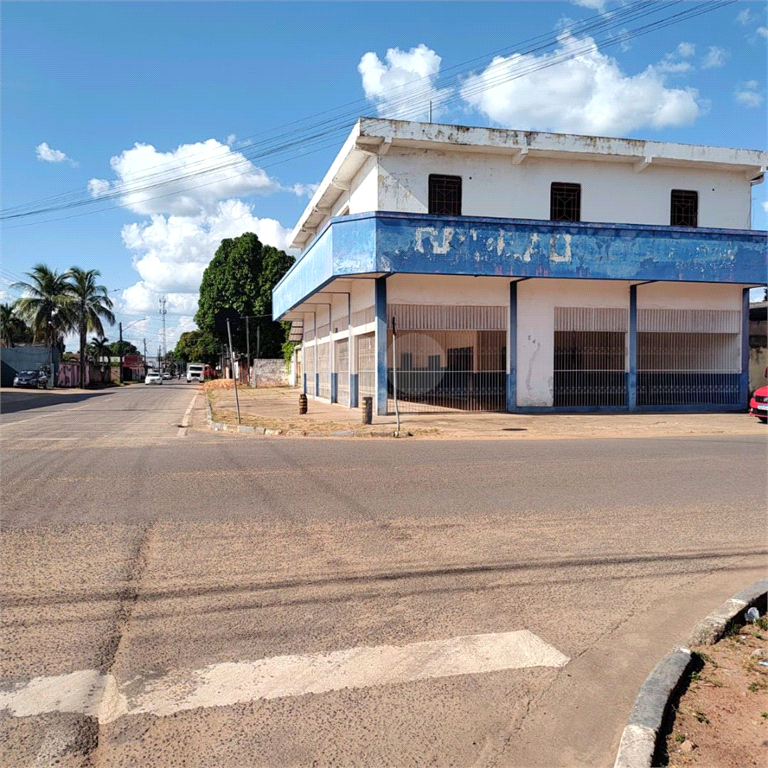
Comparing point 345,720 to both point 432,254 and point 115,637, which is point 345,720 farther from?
point 432,254

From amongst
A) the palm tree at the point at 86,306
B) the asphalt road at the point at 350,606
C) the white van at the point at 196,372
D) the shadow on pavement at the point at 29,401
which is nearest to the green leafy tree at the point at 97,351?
the white van at the point at 196,372

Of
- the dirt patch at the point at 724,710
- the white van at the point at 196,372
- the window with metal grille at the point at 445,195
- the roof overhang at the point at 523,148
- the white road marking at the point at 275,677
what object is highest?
the roof overhang at the point at 523,148

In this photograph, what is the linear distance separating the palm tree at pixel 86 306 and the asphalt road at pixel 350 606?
4483cm

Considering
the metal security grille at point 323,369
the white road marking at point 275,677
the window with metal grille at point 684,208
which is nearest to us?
the white road marking at point 275,677

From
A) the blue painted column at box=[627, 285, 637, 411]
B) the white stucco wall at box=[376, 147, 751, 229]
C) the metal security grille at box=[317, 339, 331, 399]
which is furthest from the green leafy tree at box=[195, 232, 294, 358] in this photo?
the blue painted column at box=[627, 285, 637, 411]

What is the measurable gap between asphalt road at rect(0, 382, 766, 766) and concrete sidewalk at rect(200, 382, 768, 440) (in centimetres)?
580

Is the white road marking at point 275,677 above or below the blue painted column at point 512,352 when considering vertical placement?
below

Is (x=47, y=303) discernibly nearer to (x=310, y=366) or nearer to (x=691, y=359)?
(x=310, y=366)

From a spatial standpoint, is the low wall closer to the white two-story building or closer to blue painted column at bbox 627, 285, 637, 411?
the white two-story building

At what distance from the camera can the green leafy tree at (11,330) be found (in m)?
62.6

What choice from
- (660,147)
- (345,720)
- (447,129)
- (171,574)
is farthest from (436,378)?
(345,720)

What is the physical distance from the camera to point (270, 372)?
52781 millimetres

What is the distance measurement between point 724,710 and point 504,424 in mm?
14081

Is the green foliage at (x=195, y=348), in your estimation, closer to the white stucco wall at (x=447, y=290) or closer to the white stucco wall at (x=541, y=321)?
the white stucco wall at (x=447, y=290)
